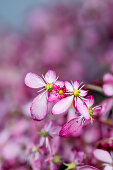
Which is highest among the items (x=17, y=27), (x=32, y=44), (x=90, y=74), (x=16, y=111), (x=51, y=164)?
(x=17, y=27)

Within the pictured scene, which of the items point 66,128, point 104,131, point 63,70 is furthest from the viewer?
point 63,70

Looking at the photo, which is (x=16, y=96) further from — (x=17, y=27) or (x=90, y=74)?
(x=17, y=27)

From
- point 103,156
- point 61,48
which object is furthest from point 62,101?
point 61,48

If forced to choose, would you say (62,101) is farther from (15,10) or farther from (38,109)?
(15,10)

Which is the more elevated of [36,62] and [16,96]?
[36,62]

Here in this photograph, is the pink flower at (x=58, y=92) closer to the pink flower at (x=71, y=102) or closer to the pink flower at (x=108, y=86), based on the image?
the pink flower at (x=71, y=102)

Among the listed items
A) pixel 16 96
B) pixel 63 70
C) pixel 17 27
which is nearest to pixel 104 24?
pixel 63 70
